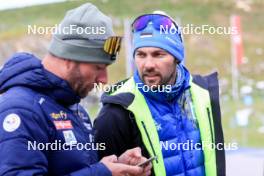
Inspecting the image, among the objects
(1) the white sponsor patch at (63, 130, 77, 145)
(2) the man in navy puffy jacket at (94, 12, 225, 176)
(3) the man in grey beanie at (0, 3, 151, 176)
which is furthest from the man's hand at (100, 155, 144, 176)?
(2) the man in navy puffy jacket at (94, 12, 225, 176)

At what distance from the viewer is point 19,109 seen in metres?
2.24

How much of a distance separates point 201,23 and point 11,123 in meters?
30.5

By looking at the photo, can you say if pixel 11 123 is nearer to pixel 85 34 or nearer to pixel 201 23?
pixel 85 34

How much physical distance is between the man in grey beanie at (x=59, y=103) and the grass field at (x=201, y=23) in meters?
16.6

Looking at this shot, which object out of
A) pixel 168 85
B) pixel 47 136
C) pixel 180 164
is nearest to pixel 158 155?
pixel 180 164

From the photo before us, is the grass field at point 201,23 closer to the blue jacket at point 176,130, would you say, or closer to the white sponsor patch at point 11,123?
the blue jacket at point 176,130

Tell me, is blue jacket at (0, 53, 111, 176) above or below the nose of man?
below

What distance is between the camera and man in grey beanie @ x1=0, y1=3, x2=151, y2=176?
221 centimetres

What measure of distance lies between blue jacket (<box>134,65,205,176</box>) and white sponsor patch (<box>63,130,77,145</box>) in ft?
2.43

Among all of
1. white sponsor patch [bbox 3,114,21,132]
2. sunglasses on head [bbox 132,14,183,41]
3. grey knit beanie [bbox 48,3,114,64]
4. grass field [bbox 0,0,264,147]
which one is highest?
grass field [bbox 0,0,264,147]

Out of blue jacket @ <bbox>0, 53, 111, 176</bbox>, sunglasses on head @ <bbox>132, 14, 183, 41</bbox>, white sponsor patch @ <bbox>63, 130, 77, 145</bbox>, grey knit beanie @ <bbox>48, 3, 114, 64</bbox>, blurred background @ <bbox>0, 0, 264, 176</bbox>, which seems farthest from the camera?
blurred background @ <bbox>0, 0, 264, 176</bbox>

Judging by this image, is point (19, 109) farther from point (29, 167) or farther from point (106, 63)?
point (106, 63)

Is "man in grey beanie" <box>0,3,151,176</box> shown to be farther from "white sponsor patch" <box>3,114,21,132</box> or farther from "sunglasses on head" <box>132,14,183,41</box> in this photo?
"sunglasses on head" <box>132,14,183,41</box>

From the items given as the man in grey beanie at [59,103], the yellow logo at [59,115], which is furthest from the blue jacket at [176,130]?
the yellow logo at [59,115]
